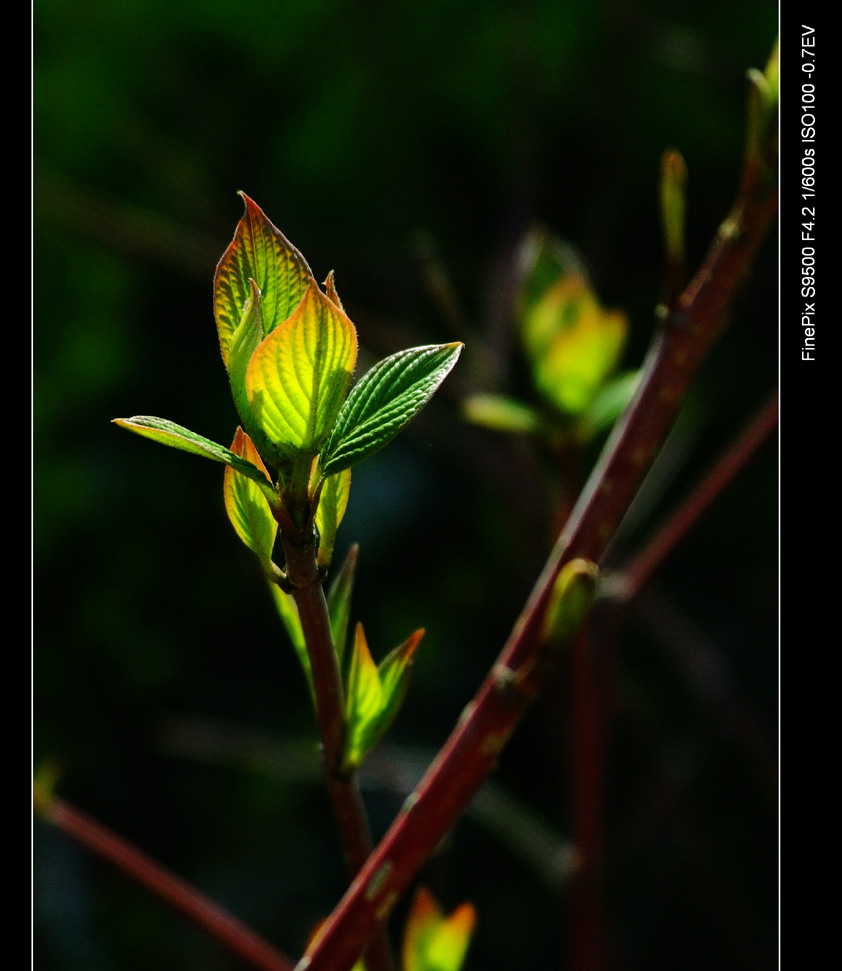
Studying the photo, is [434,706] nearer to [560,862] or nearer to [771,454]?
[771,454]

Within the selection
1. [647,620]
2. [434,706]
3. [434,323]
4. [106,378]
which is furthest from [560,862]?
[106,378]

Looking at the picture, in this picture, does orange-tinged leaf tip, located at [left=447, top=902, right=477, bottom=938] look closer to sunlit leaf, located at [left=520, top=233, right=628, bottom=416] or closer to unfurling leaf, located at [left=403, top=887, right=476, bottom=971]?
unfurling leaf, located at [left=403, top=887, right=476, bottom=971]

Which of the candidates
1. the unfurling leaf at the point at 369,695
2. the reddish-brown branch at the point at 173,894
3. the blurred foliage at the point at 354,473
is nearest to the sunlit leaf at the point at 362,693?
the unfurling leaf at the point at 369,695

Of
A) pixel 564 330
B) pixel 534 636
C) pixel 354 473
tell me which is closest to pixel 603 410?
pixel 564 330

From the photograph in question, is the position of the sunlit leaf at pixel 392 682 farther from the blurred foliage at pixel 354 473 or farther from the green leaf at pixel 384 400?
the blurred foliage at pixel 354 473

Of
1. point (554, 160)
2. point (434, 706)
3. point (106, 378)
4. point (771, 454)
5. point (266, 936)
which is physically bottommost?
point (266, 936)

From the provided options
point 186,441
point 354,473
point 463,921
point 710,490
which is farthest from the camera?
point 354,473

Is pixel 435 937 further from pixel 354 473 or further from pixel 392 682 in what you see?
pixel 354 473
